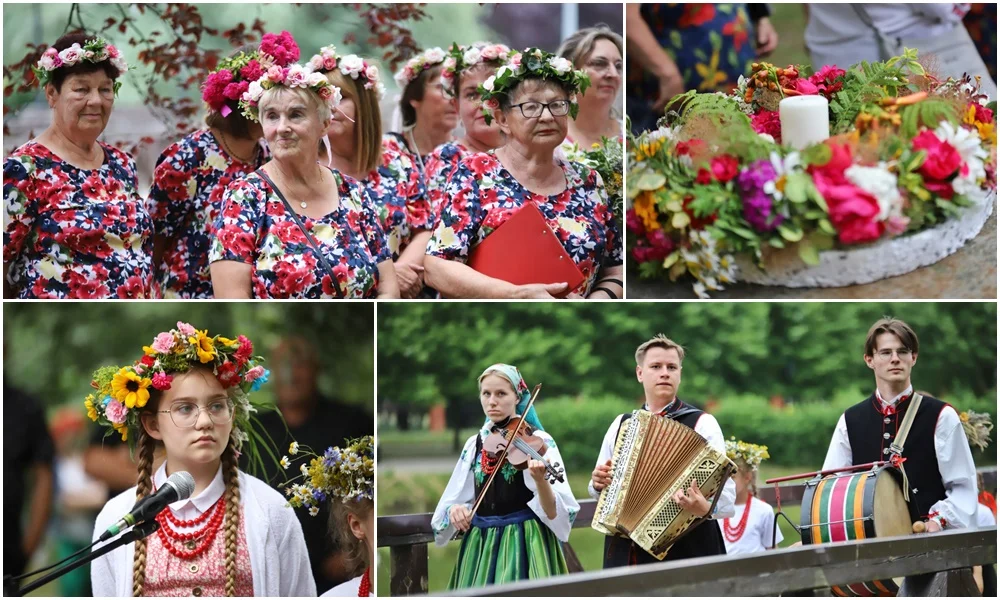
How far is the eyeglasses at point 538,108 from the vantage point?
455 centimetres

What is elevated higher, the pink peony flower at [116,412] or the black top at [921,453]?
the pink peony flower at [116,412]

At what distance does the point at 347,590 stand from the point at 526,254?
1.60 metres

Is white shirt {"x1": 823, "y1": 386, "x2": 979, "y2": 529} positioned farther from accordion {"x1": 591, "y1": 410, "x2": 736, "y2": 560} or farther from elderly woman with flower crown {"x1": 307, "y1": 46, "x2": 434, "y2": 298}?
elderly woman with flower crown {"x1": 307, "y1": 46, "x2": 434, "y2": 298}

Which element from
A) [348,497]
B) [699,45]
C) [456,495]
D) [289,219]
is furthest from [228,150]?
[699,45]

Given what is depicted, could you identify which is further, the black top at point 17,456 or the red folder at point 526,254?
the black top at point 17,456

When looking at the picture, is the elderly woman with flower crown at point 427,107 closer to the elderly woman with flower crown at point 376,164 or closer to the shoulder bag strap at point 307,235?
the elderly woman with flower crown at point 376,164

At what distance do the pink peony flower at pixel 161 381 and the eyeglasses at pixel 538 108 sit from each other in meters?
1.74

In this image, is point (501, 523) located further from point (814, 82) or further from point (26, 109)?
point (26, 109)

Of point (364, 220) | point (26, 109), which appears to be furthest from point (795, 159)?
point (26, 109)

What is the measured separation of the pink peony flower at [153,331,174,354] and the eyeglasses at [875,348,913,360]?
293cm

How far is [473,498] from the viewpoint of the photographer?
4.68 m

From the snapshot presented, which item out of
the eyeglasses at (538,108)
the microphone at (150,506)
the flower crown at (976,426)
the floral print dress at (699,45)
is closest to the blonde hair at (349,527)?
the microphone at (150,506)

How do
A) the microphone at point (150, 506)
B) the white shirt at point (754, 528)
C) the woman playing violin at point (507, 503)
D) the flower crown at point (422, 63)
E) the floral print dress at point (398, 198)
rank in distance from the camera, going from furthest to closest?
the flower crown at point (422, 63)
the white shirt at point (754, 528)
the floral print dress at point (398, 198)
the woman playing violin at point (507, 503)
the microphone at point (150, 506)

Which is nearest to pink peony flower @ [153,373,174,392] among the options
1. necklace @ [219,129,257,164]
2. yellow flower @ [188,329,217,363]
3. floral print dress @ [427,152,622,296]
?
yellow flower @ [188,329,217,363]
